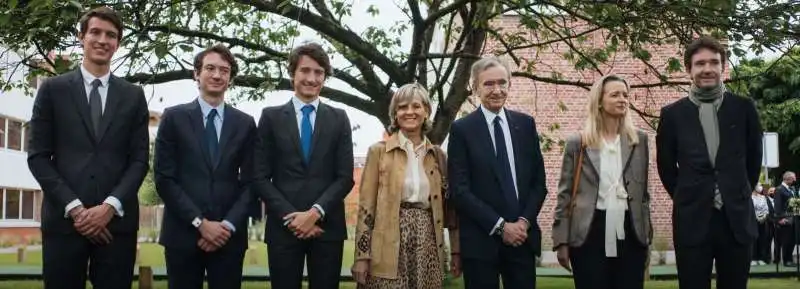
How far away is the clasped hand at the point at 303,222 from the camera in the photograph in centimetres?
459

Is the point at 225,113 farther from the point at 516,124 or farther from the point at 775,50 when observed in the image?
the point at 775,50

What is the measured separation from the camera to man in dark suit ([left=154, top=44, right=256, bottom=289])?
4.55m

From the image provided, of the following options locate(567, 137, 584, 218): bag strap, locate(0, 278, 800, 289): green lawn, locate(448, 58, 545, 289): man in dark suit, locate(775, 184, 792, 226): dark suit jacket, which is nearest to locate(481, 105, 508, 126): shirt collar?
locate(448, 58, 545, 289): man in dark suit

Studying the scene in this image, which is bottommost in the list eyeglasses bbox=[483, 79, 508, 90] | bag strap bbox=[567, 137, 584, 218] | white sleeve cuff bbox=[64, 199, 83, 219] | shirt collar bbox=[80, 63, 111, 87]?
white sleeve cuff bbox=[64, 199, 83, 219]

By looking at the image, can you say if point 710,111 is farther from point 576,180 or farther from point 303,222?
point 303,222

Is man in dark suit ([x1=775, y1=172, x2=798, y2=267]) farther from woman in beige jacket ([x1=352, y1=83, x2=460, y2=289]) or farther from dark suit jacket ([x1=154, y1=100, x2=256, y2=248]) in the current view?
dark suit jacket ([x1=154, y1=100, x2=256, y2=248])

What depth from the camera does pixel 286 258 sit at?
4.65 metres

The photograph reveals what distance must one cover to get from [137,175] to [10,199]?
34583 millimetres

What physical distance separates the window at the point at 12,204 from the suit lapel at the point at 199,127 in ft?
111

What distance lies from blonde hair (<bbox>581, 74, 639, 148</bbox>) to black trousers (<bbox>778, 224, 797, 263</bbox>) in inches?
504

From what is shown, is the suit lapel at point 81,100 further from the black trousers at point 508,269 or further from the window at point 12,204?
the window at point 12,204

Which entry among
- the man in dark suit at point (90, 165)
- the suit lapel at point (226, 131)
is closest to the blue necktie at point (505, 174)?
the suit lapel at point (226, 131)

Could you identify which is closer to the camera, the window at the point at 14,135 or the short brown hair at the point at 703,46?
the short brown hair at the point at 703,46

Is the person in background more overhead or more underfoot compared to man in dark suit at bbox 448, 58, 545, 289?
more underfoot
